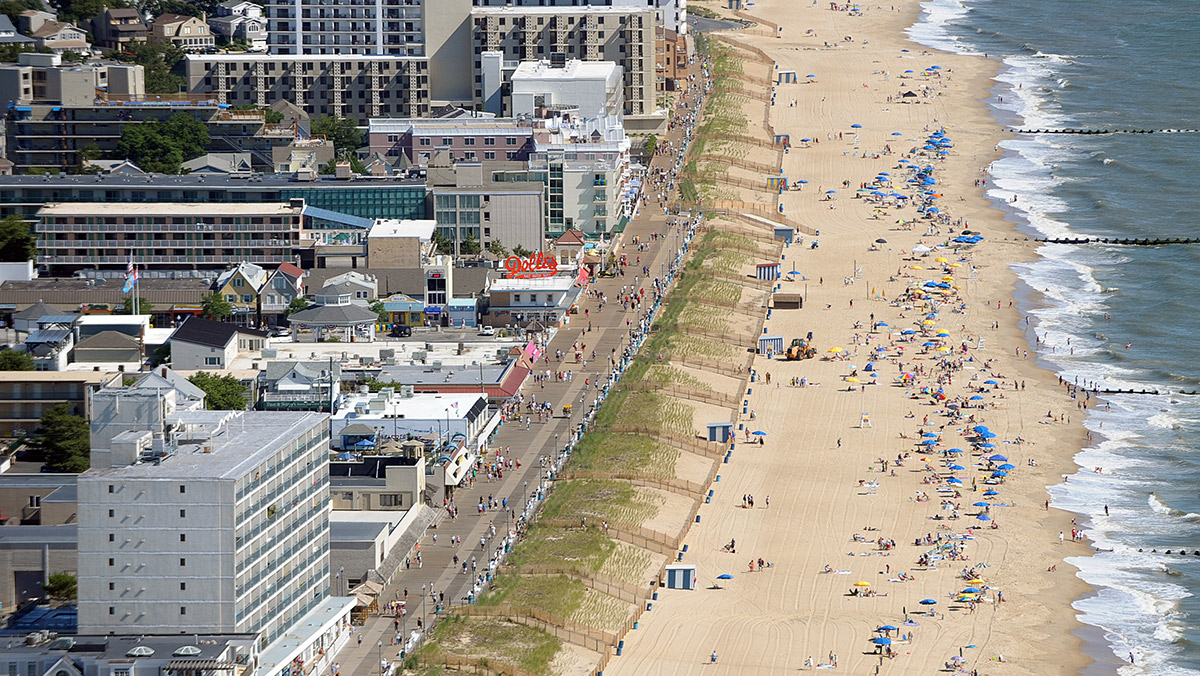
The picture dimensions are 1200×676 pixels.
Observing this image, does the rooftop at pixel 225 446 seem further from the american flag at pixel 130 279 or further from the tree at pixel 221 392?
the american flag at pixel 130 279

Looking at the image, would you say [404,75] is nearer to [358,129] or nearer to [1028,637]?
[358,129]

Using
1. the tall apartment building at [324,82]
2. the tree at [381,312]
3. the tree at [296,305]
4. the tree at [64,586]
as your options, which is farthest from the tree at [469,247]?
the tree at [64,586]

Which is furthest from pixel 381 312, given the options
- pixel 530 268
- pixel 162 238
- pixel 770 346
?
pixel 770 346

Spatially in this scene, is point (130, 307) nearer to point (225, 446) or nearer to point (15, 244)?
point (15, 244)

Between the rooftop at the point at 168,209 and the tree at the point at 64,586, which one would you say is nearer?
the tree at the point at 64,586

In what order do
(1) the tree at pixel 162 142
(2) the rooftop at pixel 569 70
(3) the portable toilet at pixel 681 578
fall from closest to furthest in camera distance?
(3) the portable toilet at pixel 681 578 < (1) the tree at pixel 162 142 < (2) the rooftop at pixel 569 70

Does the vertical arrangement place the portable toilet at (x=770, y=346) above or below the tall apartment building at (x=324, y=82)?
below

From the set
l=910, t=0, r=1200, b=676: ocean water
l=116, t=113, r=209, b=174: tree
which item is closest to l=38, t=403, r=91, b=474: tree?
l=910, t=0, r=1200, b=676: ocean water

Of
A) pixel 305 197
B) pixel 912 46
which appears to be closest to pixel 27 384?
pixel 305 197
